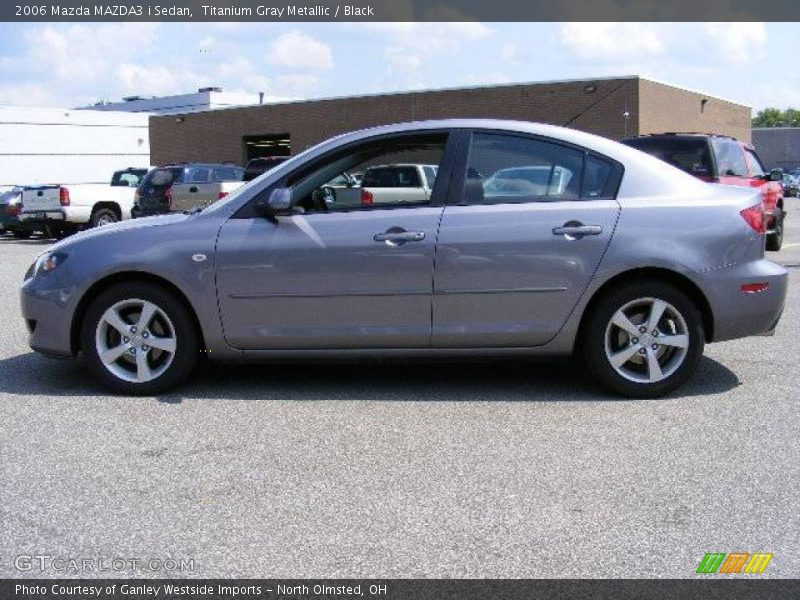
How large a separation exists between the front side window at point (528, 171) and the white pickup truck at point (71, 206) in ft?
55.3

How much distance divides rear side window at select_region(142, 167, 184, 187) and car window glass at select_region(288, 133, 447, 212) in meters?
14.6

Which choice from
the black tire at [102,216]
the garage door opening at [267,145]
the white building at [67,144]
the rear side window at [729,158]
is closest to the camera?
the rear side window at [729,158]

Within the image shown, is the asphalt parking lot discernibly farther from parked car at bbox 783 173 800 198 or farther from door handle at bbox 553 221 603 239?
parked car at bbox 783 173 800 198

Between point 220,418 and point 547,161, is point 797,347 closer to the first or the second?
point 547,161

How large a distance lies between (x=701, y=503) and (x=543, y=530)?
2.56 feet

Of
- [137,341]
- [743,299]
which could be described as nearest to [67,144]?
[137,341]

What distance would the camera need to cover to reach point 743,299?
5.57m

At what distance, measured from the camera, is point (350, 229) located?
18.2 feet

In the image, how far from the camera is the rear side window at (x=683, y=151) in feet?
40.2

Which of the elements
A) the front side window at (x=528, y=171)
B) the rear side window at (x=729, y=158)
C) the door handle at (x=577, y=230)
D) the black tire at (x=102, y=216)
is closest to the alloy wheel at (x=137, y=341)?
the front side window at (x=528, y=171)

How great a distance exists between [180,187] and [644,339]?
1542 centimetres

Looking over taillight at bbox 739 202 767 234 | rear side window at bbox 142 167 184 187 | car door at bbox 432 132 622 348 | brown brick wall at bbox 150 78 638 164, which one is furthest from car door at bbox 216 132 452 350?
brown brick wall at bbox 150 78 638 164

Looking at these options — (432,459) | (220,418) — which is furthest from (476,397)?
(220,418)

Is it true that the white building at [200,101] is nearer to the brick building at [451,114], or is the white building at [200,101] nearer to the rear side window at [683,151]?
the brick building at [451,114]
